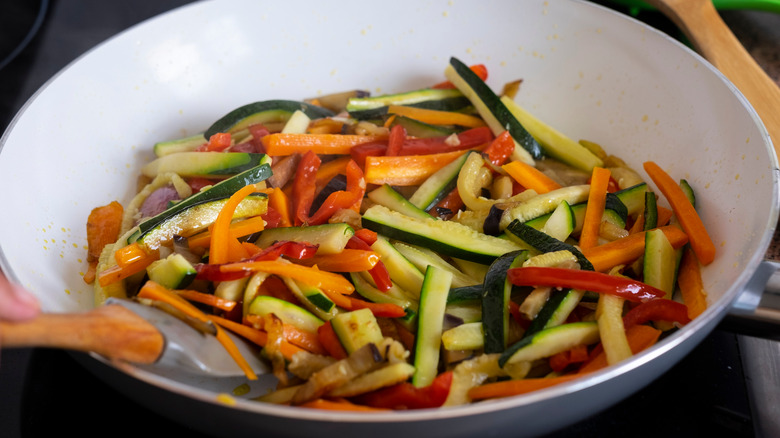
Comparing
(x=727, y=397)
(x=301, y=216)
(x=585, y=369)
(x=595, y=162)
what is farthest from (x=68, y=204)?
(x=727, y=397)

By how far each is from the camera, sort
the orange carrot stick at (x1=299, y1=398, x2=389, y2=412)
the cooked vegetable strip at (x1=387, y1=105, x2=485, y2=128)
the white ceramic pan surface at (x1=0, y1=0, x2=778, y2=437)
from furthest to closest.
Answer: the cooked vegetable strip at (x1=387, y1=105, x2=485, y2=128) < the orange carrot stick at (x1=299, y1=398, x2=389, y2=412) < the white ceramic pan surface at (x1=0, y1=0, x2=778, y2=437)

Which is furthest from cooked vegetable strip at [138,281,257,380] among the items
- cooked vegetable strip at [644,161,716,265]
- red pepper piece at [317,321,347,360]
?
cooked vegetable strip at [644,161,716,265]

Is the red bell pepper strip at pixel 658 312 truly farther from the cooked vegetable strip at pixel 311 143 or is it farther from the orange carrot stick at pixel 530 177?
the cooked vegetable strip at pixel 311 143

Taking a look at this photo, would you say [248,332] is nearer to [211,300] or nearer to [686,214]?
[211,300]

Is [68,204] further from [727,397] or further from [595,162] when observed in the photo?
[727,397]

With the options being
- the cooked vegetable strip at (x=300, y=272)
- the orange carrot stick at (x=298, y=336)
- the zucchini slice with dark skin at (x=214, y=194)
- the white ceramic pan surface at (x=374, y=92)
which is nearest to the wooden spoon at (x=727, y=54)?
the white ceramic pan surface at (x=374, y=92)

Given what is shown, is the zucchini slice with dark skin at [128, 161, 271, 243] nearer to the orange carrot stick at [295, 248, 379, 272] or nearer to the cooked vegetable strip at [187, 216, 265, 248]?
the cooked vegetable strip at [187, 216, 265, 248]
